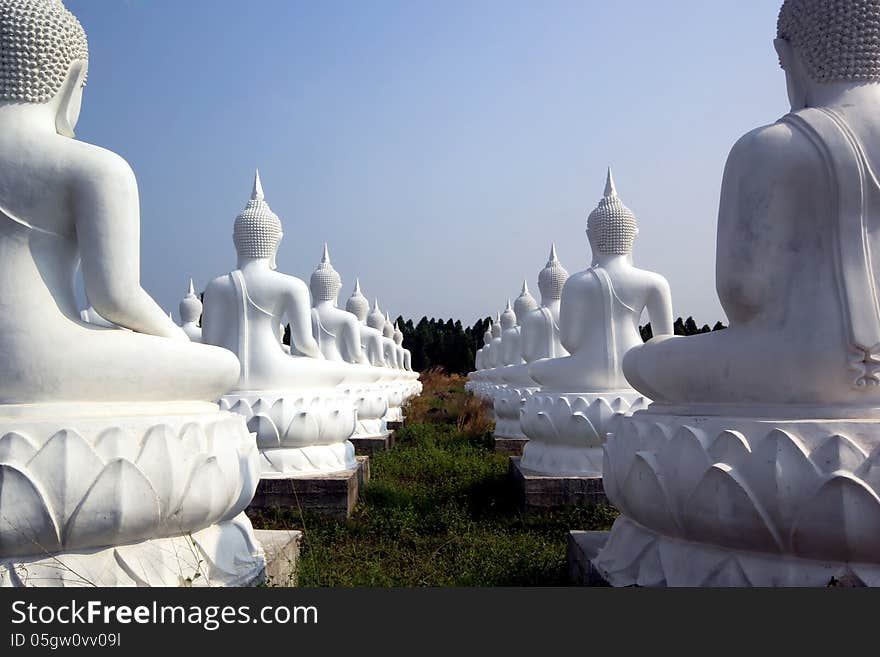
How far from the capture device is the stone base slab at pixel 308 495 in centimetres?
588

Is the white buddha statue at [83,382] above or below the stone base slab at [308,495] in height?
above

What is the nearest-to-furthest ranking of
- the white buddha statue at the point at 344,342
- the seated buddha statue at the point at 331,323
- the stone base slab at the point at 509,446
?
the stone base slab at the point at 509,446 < the white buddha statue at the point at 344,342 < the seated buddha statue at the point at 331,323

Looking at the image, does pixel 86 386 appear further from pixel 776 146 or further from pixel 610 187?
pixel 610 187

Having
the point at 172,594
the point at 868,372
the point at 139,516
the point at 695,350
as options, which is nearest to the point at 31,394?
the point at 139,516

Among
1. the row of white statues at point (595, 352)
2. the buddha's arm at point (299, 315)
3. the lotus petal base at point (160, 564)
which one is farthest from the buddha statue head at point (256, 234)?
the lotus petal base at point (160, 564)

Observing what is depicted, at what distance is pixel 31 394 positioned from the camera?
282 cm

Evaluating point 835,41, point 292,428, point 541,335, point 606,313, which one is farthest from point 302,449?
point 835,41

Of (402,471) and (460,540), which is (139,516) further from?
(402,471)

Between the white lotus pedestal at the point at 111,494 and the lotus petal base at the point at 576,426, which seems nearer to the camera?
the white lotus pedestal at the point at 111,494

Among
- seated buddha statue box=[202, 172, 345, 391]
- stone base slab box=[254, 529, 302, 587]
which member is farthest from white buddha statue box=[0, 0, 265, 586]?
seated buddha statue box=[202, 172, 345, 391]

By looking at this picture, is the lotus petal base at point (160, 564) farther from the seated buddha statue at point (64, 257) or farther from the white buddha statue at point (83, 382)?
the seated buddha statue at point (64, 257)

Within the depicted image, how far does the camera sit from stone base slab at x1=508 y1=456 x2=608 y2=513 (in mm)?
5906

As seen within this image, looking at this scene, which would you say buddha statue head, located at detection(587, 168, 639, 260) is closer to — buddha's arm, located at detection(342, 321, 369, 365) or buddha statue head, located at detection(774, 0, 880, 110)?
buddha statue head, located at detection(774, 0, 880, 110)

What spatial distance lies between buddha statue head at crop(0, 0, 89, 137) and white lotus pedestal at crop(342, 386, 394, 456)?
6.69 metres
